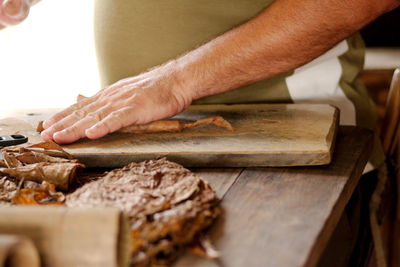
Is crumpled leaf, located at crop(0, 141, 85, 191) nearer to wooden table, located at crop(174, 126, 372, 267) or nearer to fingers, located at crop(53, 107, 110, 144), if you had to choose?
fingers, located at crop(53, 107, 110, 144)

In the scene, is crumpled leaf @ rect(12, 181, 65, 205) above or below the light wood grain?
above

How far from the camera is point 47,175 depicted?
781mm

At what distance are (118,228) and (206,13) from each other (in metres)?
0.91

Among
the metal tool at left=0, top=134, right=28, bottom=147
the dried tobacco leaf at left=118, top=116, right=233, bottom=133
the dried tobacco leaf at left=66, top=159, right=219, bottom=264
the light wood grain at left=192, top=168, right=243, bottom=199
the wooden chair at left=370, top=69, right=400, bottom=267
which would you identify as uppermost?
the metal tool at left=0, top=134, right=28, bottom=147

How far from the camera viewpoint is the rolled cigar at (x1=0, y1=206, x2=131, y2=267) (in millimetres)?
515

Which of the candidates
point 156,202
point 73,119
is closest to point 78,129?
point 73,119

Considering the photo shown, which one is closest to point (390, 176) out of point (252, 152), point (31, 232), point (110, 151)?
point (252, 152)

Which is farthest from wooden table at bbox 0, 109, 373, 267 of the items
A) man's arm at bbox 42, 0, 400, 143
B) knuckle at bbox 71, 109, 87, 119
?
knuckle at bbox 71, 109, 87, 119

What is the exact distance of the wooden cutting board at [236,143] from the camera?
2.86 ft

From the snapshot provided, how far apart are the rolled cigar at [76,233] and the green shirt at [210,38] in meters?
0.88

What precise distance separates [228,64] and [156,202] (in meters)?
0.56

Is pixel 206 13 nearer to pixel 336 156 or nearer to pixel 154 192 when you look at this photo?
pixel 336 156

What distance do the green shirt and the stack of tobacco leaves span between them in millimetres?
554

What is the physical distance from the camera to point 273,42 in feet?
3.54
